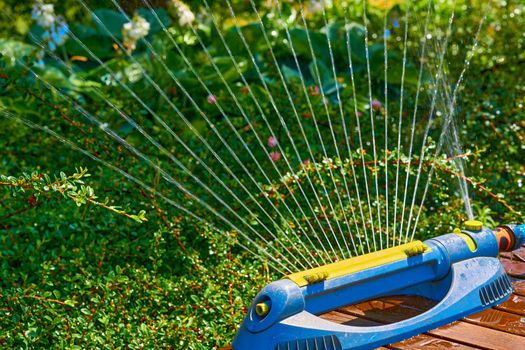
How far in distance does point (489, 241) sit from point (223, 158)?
1.51 meters

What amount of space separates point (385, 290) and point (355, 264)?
0.45 ft

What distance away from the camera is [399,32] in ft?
18.5

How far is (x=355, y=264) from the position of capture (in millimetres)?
2375

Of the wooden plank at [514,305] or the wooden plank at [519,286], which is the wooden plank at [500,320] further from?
the wooden plank at [519,286]

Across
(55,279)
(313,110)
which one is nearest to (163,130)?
(313,110)

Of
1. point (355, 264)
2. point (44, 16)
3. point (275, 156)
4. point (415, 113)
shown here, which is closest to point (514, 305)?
point (355, 264)

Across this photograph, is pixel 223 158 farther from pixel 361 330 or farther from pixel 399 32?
pixel 399 32

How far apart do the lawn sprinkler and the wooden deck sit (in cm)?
3

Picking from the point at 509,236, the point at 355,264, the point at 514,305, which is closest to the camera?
the point at 355,264

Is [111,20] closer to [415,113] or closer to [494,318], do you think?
[415,113]

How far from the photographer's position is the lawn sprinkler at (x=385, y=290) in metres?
2.19

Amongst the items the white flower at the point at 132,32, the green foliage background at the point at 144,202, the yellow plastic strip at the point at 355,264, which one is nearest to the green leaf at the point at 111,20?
the green foliage background at the point at 144,202

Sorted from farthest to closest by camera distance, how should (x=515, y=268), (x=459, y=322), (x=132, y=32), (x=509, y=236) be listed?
(x=132, y=32) → (x=515, y=268) → (x=509, y=236) → (x=459, y=322)

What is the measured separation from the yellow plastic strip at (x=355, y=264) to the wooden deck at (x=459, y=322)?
9.0 inches
